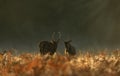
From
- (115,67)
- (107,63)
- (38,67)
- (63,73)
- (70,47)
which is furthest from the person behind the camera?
(70,47)

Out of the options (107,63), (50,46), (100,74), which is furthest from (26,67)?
(50,46)

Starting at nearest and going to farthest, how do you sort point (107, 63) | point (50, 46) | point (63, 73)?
1. point (63, 73)
2. point (107, 63)
3. point (50, 46)

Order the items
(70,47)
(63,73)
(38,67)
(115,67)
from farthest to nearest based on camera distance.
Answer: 1. (70,47)
2. (115,67)
3. (38,67)
4. (63,73)

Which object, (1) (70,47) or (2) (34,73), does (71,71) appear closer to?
(2) (34,73)

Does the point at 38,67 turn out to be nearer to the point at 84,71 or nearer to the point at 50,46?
the point at 84,71

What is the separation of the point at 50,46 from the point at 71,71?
48.9 ft

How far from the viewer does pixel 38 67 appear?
23.5 feet

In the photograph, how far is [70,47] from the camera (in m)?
23.1

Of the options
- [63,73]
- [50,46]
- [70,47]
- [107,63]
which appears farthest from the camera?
[70,47]

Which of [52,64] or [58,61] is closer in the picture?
[52,64]

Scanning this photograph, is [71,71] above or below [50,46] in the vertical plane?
below

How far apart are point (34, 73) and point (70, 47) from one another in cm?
1614

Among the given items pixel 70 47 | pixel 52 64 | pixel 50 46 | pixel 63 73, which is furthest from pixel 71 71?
pixel 70 47

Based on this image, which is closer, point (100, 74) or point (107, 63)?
point (100, 74)
